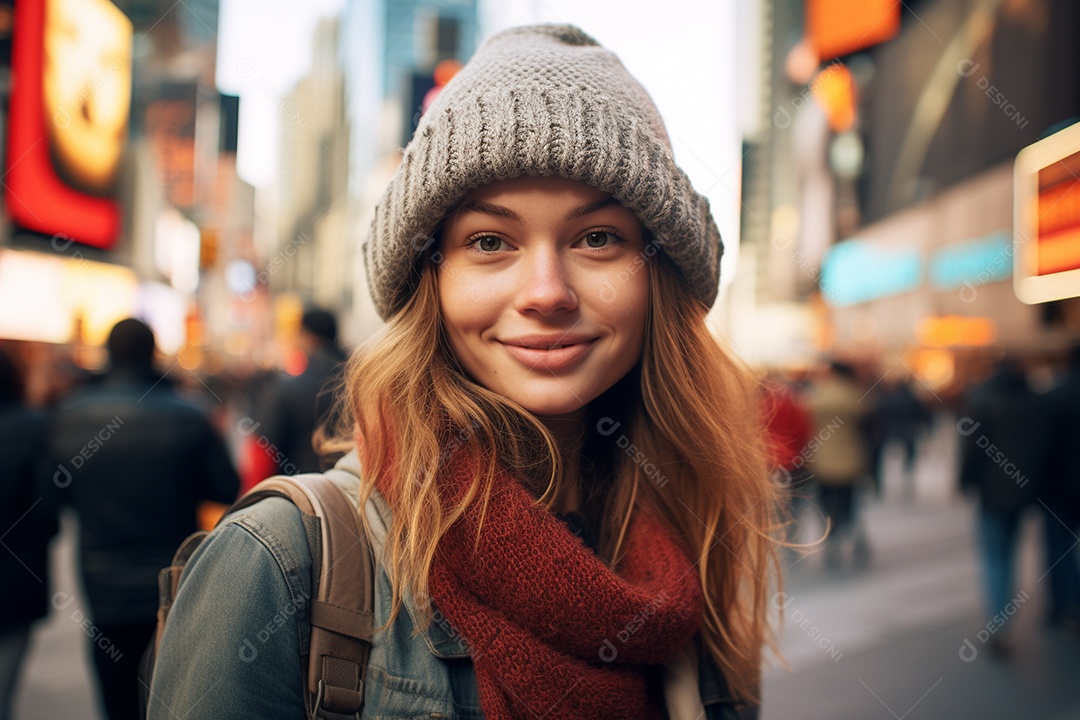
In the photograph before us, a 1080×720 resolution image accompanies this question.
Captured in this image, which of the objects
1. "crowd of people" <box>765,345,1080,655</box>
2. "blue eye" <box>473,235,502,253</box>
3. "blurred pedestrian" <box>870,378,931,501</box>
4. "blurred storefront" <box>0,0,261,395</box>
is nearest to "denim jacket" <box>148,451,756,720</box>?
"blue eye" <box>473,235,502,253</box>

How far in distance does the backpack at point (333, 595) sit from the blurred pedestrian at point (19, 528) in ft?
8.43

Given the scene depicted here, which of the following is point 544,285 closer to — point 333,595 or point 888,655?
point 333,595

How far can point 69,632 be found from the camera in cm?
564

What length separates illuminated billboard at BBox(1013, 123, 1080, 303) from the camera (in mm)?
3387

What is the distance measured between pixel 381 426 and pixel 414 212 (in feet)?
1.45

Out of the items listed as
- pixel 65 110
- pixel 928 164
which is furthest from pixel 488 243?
pixel 928 164

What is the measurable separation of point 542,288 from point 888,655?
5066 mm

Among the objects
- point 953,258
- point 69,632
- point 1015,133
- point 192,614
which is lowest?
point 69,632

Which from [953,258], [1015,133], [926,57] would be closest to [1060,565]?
[1015,133]

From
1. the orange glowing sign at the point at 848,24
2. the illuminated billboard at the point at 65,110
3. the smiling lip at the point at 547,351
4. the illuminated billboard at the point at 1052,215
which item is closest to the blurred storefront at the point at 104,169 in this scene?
the illuminated billboard at the point at 65,110

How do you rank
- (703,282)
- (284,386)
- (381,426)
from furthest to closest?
(284,386) → (703,282) → (381,426)

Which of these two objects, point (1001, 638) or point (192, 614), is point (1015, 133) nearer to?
point (1001, 638)

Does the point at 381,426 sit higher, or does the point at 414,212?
the point at 414,212

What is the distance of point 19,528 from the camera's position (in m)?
3.35
